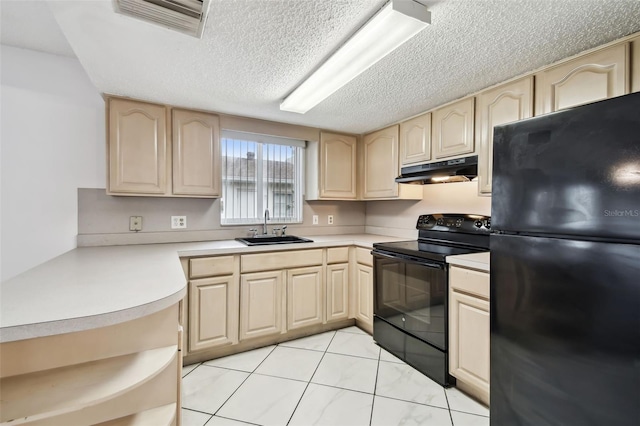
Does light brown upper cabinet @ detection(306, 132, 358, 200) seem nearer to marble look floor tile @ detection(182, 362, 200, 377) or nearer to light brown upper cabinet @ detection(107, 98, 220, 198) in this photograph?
light brown upper cabinet @ detection(107, 98, 220, 198)

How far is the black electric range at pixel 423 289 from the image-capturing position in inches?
76.5

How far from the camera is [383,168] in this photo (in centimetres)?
Answer: 298

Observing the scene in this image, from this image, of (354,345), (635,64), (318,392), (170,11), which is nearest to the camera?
(170,11)

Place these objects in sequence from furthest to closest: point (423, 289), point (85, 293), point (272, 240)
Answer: point (272, 240) → point (423, 289) → point (85, 293)

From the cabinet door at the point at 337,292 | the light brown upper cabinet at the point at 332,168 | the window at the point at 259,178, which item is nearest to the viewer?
the cabinet door at the point at 337,292

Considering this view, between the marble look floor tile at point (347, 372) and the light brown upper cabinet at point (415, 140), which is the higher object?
the light brown upper cabinet at point (415, 140)

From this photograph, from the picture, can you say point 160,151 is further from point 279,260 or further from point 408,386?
point 408,386

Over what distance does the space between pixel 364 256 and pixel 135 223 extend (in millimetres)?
2060

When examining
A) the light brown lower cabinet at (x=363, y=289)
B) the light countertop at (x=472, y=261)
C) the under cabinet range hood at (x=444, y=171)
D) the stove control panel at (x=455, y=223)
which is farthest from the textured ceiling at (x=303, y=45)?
the light brown lower cabinet at (x=363, y=289)

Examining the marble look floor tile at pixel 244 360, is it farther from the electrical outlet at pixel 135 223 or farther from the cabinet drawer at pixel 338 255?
the electrical outlet at pixel 135 223

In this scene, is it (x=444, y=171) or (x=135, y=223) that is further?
(x=135, y=223)

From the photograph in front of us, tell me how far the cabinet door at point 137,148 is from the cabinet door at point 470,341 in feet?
7.88

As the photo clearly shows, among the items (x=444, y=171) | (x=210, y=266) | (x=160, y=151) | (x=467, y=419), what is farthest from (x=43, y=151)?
(x=467, y=419)

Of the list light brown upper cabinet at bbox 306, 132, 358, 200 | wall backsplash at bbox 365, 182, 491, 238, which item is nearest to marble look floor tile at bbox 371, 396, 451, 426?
wall backsplash at bbox 365, 182, 491, 238
